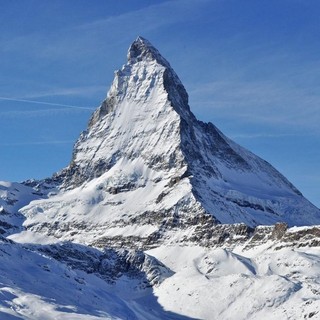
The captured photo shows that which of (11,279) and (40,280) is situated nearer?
(11,279)

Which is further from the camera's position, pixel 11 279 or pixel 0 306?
pixel 11 279

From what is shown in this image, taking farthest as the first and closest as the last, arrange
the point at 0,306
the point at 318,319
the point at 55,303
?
the point at 318,319 < the point at 55,303 < the point at 0,306

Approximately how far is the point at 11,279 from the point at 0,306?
37.7 meters

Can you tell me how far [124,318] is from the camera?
19175 centimetres

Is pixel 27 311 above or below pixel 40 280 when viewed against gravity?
below

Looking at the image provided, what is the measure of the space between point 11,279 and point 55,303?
2143cm

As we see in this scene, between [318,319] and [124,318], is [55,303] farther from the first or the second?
[318,319]

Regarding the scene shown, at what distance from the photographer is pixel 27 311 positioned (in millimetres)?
152250

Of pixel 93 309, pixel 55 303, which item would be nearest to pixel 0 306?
pixel 55 303

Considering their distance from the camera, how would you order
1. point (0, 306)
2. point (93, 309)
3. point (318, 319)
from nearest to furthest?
1. point (0, 306)
2. point (93, 309)
3. point (318, 319)

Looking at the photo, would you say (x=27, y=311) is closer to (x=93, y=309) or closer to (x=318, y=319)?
(x=93, y=309)

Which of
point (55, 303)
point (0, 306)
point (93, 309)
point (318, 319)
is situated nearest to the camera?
point (0, 306)

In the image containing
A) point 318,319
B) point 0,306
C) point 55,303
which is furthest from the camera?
point 318,319

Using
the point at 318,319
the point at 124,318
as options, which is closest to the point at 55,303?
the point at 124,318
